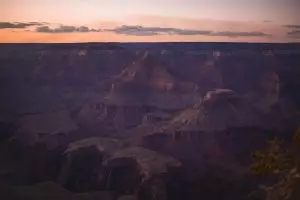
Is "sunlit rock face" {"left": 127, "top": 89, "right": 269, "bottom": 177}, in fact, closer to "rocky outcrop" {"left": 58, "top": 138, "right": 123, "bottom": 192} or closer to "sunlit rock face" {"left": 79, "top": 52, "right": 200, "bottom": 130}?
"sunlit rock face" {"left": 79, "top": 52, "right": 200, "bottom": 130}

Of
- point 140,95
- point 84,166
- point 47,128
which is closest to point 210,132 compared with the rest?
point 140,95

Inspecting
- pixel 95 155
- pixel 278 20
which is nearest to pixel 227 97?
pixel 278 20

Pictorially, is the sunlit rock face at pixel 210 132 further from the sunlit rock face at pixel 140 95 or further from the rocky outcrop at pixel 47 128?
the rocky outcrop at pixel 47 128

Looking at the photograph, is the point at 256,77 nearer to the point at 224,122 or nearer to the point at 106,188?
the point at 224,122

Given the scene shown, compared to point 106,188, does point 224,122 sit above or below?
above

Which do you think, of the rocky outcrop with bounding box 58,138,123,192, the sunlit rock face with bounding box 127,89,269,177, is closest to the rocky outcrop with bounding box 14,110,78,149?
the rocky outcrop with bounding box 58,138,123,192

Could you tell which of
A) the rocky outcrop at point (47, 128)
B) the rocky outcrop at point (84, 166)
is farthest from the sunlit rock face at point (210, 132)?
the rocky outcrop at point (47, 128)

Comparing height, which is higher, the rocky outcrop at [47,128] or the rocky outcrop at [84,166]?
the rocky outcrop at [47,128]

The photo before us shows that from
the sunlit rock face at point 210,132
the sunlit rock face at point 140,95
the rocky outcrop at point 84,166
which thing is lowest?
the rocky outcrop at point 84,166

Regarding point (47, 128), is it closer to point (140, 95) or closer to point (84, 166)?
point (84, 166)

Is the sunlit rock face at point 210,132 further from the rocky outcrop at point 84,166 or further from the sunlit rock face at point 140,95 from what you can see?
the rocky outcrop at point 84,166

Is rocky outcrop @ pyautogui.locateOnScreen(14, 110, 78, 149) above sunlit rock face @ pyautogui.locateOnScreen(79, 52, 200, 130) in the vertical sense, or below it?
below
